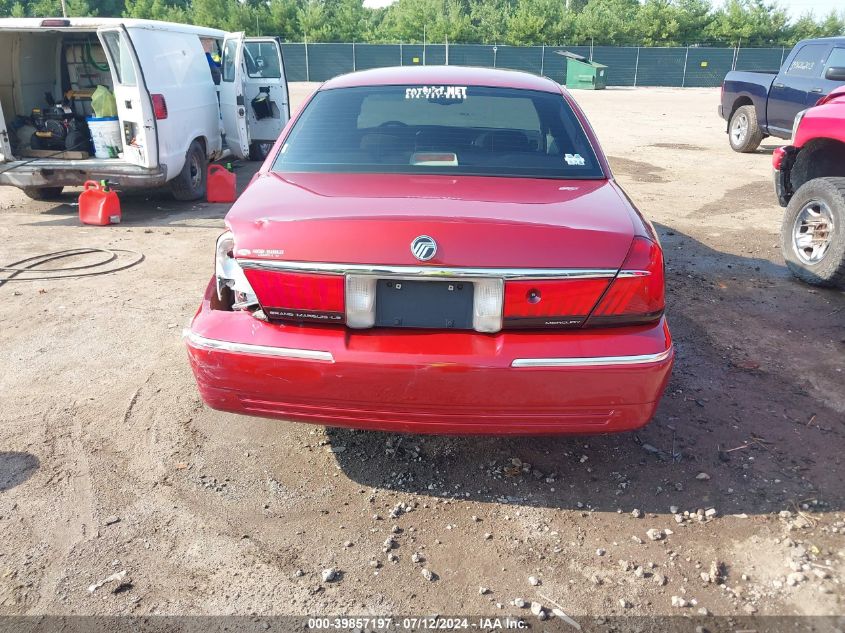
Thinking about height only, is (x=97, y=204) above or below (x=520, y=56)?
below

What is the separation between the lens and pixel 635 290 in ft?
8.16

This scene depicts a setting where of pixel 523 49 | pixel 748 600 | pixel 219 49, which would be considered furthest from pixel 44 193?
pixel 523 49

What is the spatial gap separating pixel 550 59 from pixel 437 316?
144ft

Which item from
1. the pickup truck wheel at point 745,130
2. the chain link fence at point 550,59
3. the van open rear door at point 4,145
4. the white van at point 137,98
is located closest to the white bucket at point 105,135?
the white van at point 137,98

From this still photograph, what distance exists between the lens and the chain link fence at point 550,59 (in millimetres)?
41878

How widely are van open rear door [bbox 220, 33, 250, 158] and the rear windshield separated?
632cm

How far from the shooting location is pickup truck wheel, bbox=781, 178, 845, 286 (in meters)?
5.23

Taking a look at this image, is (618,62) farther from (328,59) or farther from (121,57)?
(121,57)

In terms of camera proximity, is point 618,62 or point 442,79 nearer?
point 442,79

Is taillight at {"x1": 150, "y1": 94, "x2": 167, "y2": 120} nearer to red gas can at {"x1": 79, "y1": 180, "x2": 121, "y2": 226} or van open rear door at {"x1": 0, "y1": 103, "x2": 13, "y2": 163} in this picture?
red gas can at {"x1": 79, "y1": 180, "x2": 121, "y2": 226}

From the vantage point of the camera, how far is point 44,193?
8852mm

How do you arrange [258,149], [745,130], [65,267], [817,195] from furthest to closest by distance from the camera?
[745,130]
[258,149]
[65,267]
[817,195]

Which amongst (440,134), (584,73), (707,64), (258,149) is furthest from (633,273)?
(707,64)

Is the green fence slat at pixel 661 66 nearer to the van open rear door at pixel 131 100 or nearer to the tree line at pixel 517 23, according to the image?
the tree line at pixel 517 23
